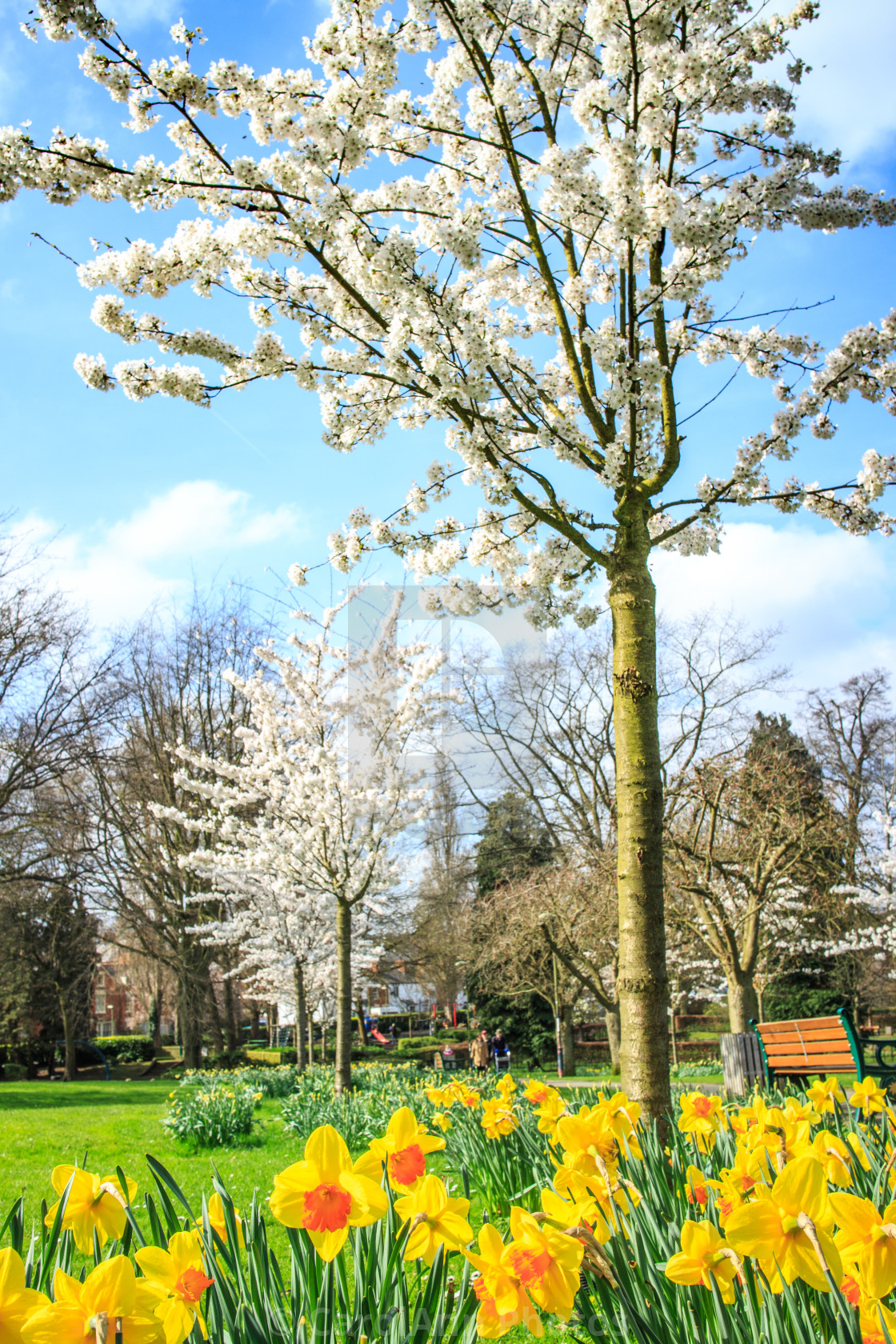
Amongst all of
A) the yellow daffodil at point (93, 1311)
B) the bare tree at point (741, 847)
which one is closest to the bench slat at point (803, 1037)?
the bare tree at point (741, 847)

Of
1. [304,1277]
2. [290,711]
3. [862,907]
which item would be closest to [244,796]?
[290,711]

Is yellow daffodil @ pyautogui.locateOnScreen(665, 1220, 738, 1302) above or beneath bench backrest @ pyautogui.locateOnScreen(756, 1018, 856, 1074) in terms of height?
above

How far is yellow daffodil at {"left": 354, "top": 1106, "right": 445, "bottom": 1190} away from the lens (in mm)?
1407

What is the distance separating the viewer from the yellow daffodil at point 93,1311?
93 cm

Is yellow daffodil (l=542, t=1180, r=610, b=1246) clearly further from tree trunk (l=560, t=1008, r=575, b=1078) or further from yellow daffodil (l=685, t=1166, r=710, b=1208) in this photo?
tree trunk (l=560, t=1008, r=575, b=1078)

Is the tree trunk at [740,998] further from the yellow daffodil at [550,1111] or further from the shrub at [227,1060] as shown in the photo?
the shrub at [227,1060]

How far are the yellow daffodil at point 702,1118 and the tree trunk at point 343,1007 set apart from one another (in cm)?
684

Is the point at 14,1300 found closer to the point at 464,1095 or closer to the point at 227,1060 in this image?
the point at 464,1095

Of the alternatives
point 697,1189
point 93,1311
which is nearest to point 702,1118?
point 697,1189

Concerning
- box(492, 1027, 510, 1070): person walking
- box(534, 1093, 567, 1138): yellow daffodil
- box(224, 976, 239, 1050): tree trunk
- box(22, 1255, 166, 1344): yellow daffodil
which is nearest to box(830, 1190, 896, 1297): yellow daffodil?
box(22, 1255, 166, 1344): yellow daffodil

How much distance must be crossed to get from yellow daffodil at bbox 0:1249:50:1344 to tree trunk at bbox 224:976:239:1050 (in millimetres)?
23173

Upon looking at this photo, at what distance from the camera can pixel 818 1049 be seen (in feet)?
22.6

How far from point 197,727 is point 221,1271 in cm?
2100

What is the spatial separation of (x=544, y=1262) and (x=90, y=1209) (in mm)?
736
